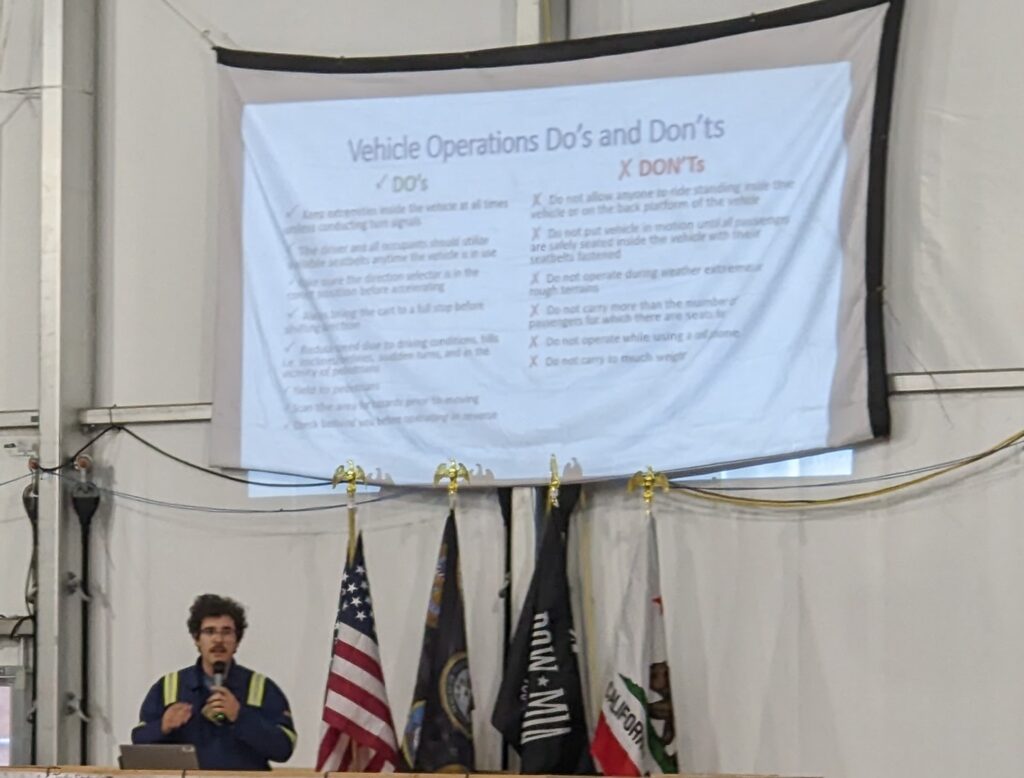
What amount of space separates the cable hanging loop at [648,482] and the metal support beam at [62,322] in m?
1.83

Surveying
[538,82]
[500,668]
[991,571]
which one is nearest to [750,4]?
[538,82]

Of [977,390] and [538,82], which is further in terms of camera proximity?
[538,82]

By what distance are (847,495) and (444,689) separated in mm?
1232

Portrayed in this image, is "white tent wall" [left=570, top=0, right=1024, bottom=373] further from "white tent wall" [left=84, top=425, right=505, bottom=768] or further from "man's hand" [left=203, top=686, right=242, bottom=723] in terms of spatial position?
"man's hand" [left=203, top=686, right=242, bottom=723]

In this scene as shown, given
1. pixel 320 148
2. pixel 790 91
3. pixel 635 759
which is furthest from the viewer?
Answer: pixel 320 148

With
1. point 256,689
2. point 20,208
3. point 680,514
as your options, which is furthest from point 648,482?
point 20,208

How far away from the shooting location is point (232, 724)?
4.02 metres

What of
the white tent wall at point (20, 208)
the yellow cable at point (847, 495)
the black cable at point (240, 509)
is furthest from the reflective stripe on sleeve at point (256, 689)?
the yellow cable at point (847, 495)

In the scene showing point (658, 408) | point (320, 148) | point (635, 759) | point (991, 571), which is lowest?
point (635, 759)

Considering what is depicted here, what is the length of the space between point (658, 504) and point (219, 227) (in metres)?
1.62

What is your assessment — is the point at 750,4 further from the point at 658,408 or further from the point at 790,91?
the point at 658,408

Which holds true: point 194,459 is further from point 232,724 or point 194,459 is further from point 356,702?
point 356,702

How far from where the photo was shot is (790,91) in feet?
12.5

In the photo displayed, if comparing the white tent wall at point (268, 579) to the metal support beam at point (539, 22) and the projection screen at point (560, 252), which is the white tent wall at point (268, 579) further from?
the metal support beam at point (539, 22)
